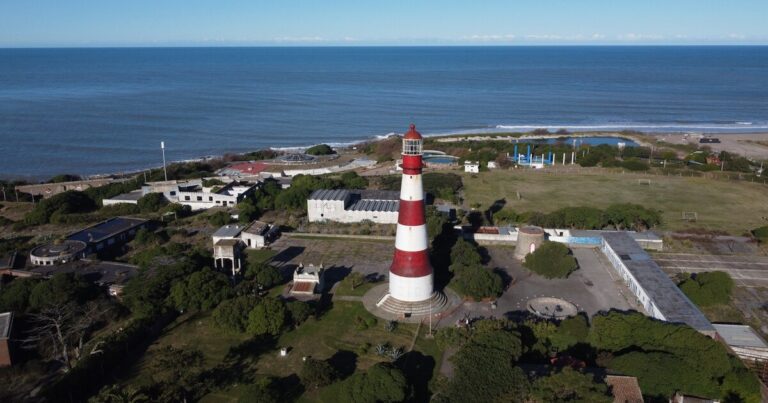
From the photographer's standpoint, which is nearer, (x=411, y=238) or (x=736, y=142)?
(x=411, y=238)

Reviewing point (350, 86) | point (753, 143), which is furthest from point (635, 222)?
point (350, 86)

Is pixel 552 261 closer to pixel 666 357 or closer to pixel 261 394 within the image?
pixel 666 357

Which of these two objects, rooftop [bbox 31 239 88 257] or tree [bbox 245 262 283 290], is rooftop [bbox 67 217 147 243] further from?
tree [bbox 245 262 283 290]

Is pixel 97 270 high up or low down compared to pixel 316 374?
up

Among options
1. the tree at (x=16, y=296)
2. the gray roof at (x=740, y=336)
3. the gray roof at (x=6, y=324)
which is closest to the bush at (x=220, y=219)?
the tree at (x=16, y=296)

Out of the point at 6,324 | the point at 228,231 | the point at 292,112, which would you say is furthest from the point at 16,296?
the point at 292,112

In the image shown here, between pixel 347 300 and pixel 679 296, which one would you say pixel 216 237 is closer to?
pixel 347 300
